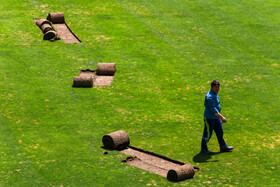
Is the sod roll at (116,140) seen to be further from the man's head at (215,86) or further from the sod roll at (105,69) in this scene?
the sod roll at (105,69)

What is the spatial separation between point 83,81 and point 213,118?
9448 mm

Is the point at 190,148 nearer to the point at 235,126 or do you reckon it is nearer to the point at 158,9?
the point at 235,126

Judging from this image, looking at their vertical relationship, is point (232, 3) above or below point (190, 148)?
above

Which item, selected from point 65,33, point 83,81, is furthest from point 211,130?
point 65,33

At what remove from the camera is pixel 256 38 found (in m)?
34.9

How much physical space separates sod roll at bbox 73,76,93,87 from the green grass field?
315mm

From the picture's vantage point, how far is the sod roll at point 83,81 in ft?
90.2

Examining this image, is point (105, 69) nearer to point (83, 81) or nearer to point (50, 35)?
point (83, 81)

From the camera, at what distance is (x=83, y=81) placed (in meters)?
27.5

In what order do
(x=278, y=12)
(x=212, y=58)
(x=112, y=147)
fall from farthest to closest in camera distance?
1. (x=278, y=12)
2. (x=212, y=58)
3. (x=112, y=147)

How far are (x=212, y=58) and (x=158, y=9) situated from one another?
31.1 feet

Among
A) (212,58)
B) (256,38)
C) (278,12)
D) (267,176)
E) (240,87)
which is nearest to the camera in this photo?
(267,176)

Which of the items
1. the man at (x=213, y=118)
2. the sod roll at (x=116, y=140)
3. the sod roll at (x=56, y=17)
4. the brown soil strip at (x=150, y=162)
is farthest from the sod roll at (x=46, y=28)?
the man at (x=213, y=118)

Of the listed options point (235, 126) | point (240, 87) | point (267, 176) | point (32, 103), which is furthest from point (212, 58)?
point (267, 176)
